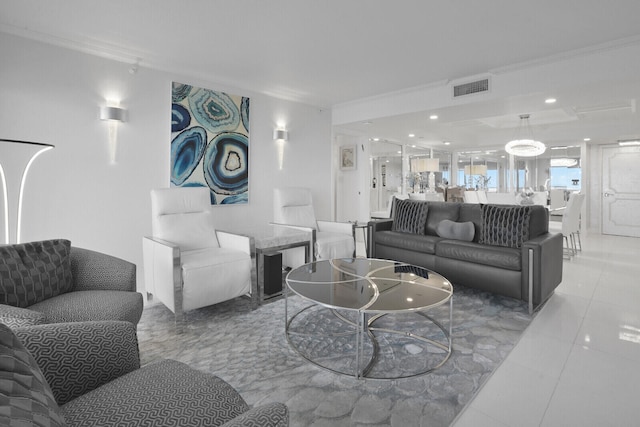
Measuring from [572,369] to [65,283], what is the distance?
10.1 feet

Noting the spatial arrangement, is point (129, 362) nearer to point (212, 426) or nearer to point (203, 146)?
point (212, 426)

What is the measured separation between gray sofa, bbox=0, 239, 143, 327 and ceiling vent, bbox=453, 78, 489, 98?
4046 mm

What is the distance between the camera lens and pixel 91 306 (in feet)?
6.18

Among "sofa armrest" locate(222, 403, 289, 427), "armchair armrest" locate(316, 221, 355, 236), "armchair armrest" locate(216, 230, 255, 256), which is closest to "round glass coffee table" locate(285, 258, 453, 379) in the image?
"armchair armrest" locate(216, 230, 255, 256)

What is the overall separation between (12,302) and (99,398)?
116 centimetres

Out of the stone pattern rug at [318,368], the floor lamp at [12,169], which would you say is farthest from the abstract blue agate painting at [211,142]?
the stone pattern rug at [318,368]

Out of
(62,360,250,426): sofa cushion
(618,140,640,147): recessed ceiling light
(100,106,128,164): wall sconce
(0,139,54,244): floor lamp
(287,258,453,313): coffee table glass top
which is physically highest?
(618,140,640,147): recessed ceiling light

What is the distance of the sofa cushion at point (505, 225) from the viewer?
132 inches

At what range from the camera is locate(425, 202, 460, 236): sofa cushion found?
4.16m

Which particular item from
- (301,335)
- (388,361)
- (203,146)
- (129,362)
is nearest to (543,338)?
(388,361)

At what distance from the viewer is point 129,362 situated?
1294 mm

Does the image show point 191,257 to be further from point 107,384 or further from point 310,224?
point 310,224

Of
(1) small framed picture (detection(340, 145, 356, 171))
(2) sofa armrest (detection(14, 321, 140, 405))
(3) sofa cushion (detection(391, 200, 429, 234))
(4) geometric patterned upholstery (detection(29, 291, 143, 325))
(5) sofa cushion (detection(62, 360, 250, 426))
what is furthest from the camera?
(1) small framed picture (detection(340, 145, 356, 171))

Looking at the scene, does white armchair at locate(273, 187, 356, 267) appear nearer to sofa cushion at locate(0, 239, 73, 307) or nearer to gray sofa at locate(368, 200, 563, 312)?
gray sofa at locate(368, 200, 563, 312)
